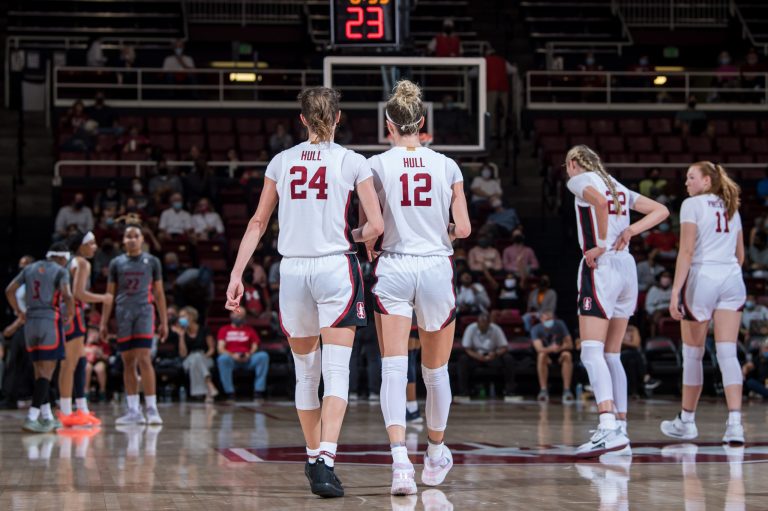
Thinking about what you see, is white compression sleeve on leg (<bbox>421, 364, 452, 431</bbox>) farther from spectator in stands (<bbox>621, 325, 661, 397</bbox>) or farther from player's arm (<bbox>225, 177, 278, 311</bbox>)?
spectator in stands (<bbox>621, 325, 661, 397</bbox>)

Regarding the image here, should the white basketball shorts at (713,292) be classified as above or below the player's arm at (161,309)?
above

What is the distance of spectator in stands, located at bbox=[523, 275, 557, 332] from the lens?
17.2 metres

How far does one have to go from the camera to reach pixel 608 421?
7871mm

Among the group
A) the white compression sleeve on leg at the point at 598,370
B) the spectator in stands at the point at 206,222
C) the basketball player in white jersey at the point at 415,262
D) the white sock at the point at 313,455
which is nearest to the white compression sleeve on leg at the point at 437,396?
the basketball player in white jersey at the point at 415,262

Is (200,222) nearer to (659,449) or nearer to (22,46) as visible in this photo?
(22,46)

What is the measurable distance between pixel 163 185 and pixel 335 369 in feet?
47.0

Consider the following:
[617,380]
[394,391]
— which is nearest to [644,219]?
[617,380]

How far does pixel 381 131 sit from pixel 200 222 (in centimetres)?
363

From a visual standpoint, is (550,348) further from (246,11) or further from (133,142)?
(246,11)

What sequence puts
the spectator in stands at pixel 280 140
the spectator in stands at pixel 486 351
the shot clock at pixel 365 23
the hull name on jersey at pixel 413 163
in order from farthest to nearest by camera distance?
the spectator in stands at pixel 280 140, the spectator in stands at pixel 486 351, the shot clock at pixel 365 23, the hull name on jersey at pixel 413 163

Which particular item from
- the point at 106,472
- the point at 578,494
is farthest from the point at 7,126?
the point at 578,494

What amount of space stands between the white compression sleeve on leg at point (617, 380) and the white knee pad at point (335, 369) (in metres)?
2.95

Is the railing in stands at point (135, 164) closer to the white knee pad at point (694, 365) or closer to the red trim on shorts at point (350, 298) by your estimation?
the white knee pad at point (694, 365)

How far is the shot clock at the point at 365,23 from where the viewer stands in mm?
14844
